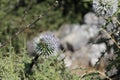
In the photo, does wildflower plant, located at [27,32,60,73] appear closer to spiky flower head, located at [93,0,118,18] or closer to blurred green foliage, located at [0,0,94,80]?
blurred green foliage, located at [0,0,94,80]

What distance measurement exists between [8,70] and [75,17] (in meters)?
7.20

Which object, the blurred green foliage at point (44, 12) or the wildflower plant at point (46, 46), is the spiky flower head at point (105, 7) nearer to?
the wildflower plant at point (46, 46)

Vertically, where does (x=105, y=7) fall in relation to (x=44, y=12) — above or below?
above

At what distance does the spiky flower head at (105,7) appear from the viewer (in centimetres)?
391

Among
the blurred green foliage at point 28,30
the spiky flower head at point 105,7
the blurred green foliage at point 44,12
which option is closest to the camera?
the blurred green foliage at point 28,30

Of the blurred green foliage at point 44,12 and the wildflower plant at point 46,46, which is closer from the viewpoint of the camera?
the wildflower plant at point 46,46

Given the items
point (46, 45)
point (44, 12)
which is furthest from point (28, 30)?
point (46, 45)

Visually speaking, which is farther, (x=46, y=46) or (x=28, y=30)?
(x=28, y=30)

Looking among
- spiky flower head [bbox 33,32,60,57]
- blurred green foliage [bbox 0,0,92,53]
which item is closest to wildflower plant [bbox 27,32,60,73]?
spiky flower head [bbox 33,32,60,57]

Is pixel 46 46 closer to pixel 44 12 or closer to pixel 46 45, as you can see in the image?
pixel 46 45

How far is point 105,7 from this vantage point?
3.97 m

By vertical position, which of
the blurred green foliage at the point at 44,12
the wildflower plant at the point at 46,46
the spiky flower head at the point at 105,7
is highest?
the spiky flower head at the point at 105,7

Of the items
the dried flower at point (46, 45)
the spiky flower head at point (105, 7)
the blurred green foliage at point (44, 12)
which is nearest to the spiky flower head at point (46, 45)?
the dried flower at point (46, 45)

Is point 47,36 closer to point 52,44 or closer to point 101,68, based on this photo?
point 52,44
